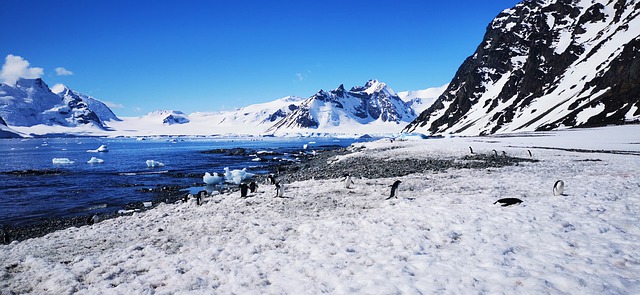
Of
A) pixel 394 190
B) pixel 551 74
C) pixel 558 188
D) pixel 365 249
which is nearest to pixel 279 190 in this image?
pixel 394 190

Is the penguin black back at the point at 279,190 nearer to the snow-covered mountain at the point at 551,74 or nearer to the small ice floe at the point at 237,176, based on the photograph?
the small ice floe at the point at 237,176

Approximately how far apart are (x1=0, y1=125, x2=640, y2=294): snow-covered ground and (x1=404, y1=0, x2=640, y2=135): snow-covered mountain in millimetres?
75481

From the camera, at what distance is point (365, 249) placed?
9.54m

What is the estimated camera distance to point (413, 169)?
2803 centimetres

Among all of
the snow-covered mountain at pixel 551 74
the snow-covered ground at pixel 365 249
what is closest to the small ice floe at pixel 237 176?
the snow-covered ground at pixel 365 249

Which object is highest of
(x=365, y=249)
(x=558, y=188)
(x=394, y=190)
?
(x=558, y=188)

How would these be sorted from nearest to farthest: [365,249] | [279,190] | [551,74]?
1. [365,249]
2. [279,190]
3. [551,74]

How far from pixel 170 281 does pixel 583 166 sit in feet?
85.8

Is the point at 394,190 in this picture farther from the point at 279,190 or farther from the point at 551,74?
the point at 551,74

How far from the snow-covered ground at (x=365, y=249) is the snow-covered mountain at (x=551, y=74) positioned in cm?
7548

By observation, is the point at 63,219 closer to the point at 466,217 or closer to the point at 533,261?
the point at 466,217

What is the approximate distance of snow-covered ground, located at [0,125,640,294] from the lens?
24.2 feet

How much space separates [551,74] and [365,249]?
141 m

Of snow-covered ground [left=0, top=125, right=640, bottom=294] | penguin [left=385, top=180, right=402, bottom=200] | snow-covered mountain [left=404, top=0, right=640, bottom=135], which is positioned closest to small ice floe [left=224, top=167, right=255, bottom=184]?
snow-covered ground [left=0, top=125, right=640, bottom=294]
